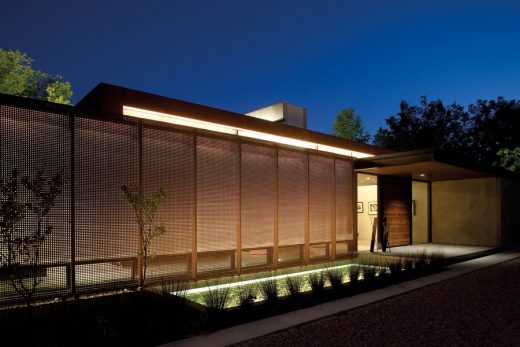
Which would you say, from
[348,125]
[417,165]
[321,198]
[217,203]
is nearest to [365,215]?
[417,165]

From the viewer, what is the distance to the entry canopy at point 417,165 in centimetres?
1051

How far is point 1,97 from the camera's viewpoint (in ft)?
17.3

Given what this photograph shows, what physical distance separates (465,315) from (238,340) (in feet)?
10.8

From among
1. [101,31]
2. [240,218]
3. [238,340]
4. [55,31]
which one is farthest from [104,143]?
[101,31]

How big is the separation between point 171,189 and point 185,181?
13.5 inches

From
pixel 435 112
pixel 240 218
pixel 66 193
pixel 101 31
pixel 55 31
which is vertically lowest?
pixel 240 218

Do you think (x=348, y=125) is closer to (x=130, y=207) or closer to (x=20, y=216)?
(x=130, y=207)

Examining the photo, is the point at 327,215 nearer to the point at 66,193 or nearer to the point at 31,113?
the point at 66,193

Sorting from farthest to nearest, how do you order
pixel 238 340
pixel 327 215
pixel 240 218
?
pixel 327 215, pixel 240 218, pixel 238 340

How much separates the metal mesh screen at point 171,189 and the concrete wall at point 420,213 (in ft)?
36.9

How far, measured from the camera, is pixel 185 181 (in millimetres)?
7289

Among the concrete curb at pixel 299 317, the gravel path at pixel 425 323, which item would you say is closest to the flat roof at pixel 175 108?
the concrete curb at pixel 299 317

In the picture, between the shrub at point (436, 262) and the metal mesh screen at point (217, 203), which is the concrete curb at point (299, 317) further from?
the metal mesh screen at point (217, 203)

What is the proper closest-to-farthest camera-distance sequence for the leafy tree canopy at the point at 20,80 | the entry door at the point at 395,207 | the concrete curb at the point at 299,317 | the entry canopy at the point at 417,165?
the concrete curb at the point at 299,317, the entry canopy at the point at 417,165, the entry door at the point at 395,207, the leafy tree canopy at the point at 20,80
